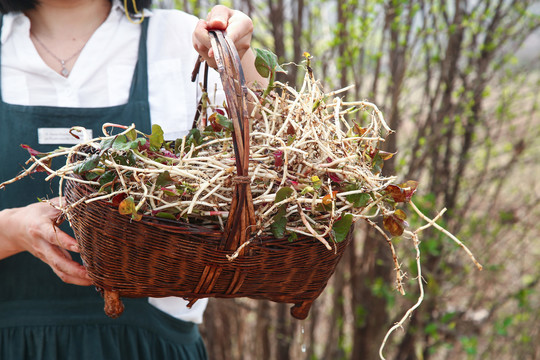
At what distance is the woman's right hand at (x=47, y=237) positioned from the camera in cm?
78

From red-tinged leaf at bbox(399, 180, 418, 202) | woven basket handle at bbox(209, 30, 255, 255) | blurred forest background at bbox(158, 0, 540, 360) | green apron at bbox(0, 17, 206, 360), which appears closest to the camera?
woven basket handle at bbox(209, 30, 255, 255)

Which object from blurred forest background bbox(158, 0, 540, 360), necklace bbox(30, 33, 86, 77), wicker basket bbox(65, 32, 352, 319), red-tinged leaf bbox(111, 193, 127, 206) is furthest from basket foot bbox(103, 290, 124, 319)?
blurred forest background bbox(158, 0, 540, 360)

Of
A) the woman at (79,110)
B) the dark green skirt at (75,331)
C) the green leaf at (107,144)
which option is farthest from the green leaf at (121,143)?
the dark green skirt at (75,331)

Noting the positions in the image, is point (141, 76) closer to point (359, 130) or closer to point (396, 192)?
point (359, 130)

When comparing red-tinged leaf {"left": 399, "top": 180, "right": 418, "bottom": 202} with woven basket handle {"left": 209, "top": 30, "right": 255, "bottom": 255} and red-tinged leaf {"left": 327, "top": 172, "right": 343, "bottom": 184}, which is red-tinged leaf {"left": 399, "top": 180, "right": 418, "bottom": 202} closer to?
red-tinged leaf {"left": 327, "top": 172, "right": 343, "bottom": 184}

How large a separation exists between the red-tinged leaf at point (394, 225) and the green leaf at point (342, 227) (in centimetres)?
8

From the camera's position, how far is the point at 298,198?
65 cm

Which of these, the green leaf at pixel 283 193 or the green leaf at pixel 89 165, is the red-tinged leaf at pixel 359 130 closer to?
the green leaf at pixel 283 193

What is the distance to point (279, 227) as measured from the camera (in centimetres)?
65

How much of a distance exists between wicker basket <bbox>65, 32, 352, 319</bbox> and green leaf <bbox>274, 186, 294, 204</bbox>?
38 millimetres

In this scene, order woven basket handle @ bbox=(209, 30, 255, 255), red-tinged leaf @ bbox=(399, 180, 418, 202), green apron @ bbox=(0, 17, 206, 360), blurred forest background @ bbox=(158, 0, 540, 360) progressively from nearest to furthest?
woven basket handle @ bbox=(209, 30, 255, 255)
red-tinged leaf @ bbox=(399, 180, 418, 202)
green apron @ bbox=(0, 17, 206, 360)
blurred forest background @ bbox=(158, 0, 540, 360)

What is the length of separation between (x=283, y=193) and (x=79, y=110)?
1.85ft

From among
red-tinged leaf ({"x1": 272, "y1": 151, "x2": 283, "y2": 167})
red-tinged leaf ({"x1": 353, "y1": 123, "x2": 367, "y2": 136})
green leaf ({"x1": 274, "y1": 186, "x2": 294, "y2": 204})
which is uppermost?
red-tinged leaf ({"x1": 353, "y1": 123, "x2": 367, "y2": 136})

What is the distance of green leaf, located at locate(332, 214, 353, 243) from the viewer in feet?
2.20
